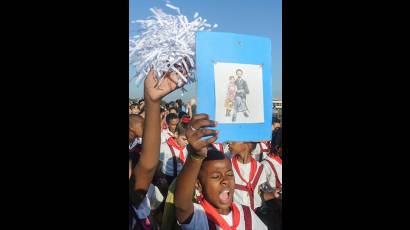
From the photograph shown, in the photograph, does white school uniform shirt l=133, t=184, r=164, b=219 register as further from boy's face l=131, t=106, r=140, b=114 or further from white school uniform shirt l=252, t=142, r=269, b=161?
white school uniform shirt l=252, t=142, r=269, b=161

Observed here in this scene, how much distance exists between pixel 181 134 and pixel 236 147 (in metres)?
0.36

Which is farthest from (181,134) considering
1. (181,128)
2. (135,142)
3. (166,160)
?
(135,142)

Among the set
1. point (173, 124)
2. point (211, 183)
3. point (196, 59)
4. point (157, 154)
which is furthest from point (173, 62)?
point (211, 183)

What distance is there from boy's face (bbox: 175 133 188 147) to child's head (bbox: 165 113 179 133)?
4cm

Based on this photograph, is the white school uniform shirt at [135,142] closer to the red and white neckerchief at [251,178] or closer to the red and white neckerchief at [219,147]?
the red and white neckerchief at [219,147]

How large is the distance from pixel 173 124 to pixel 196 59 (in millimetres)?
384

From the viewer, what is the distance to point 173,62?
270 centimetres

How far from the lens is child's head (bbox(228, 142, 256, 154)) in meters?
2.88

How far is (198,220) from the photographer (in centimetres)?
278

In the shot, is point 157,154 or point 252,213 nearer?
point 157,154

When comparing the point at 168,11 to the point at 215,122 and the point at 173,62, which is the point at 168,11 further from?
the point at 215,122

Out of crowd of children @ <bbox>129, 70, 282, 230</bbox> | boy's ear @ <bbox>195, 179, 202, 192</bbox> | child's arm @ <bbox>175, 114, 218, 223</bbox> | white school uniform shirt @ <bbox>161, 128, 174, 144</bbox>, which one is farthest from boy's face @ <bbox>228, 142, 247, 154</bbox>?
white school uniform shirt @ <bbox>161, 128, 174, 144</bbox>

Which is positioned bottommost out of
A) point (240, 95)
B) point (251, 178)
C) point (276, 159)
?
point (251, 178)

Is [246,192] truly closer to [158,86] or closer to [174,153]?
[174,153]
